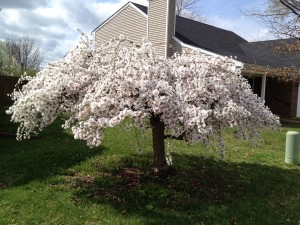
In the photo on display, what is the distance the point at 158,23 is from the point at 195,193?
44.2ft

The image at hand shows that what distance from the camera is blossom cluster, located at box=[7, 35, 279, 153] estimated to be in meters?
4.87

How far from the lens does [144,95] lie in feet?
15.8

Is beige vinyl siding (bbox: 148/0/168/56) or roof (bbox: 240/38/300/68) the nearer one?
beige vinyl siding (bbox: 148/0/168/56)

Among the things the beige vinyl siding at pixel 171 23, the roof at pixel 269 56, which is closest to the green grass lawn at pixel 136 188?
the beige vinyl siding at pixel 171 23

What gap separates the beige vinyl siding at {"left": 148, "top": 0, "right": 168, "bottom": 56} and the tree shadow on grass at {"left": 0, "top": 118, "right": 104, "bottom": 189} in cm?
911

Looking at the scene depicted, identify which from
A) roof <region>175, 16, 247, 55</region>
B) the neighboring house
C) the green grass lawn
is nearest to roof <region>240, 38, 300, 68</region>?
the neighboring house

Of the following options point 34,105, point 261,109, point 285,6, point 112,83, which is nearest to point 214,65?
point 261,109

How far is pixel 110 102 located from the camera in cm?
487

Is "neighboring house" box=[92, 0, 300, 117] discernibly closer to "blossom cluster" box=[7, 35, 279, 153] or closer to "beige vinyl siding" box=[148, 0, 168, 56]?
"beige vinyl siding" box=[148, 0, 168, 56]

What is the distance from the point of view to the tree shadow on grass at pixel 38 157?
6864 millimetres

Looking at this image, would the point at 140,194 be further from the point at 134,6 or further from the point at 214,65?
the point at 134,6

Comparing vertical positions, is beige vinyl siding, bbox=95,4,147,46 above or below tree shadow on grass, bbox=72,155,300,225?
above

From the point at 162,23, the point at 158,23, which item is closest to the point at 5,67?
the point at 158,23

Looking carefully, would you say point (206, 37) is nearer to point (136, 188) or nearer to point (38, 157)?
point (38, 157)
